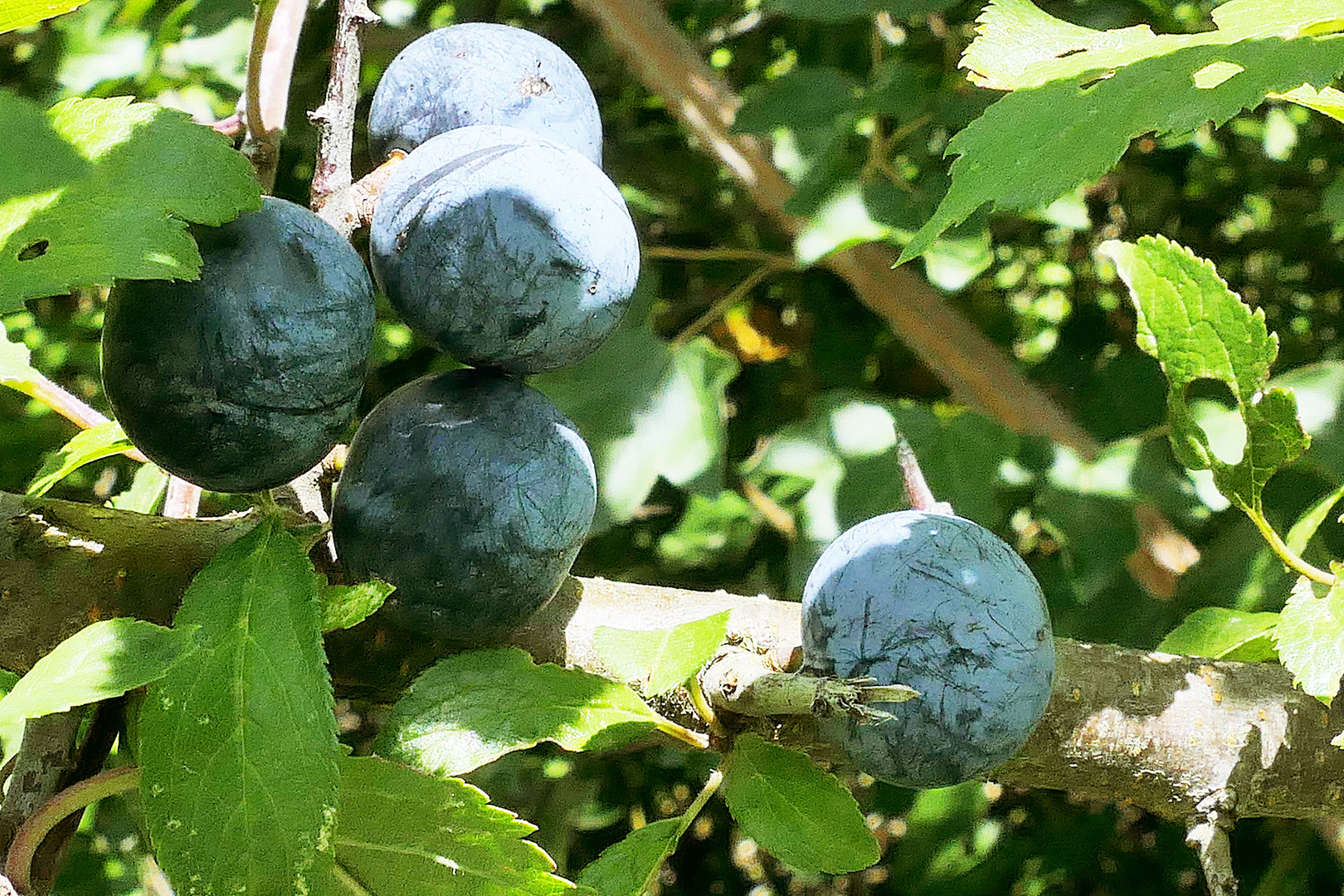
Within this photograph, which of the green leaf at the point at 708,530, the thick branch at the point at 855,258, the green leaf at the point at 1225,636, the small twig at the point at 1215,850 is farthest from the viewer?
the green leaf at the point at 708,530

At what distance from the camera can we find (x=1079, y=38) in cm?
71

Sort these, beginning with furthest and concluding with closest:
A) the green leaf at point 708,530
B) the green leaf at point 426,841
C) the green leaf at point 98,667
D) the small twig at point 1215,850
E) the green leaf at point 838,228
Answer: the green leaf at point 708,530 → the green leaf at point 838,228 → the small twig at point 1215,850 → the green leaf at point 426,841 → the green leaf at point 98,667

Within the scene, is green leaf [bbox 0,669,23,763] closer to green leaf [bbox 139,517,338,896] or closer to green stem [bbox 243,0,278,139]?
green leaf [bbox 139,517,338,896]

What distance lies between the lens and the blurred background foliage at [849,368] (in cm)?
134

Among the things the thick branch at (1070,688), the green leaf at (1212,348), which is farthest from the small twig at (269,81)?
the green leaf at (1212,348)

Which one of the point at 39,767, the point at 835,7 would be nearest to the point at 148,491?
the point at 39,767

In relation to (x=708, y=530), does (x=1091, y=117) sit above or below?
above

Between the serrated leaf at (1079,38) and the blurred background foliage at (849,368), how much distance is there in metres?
0.56

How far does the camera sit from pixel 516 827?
62 cm

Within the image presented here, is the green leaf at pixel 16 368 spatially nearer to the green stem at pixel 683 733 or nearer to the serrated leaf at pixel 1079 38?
the green stem at pixel 683 733

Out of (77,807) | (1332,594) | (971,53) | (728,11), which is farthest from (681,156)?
(77,807)

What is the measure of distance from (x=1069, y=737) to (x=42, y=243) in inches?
26.0

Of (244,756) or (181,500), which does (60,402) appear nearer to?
(181,500)

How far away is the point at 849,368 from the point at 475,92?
102 cm
